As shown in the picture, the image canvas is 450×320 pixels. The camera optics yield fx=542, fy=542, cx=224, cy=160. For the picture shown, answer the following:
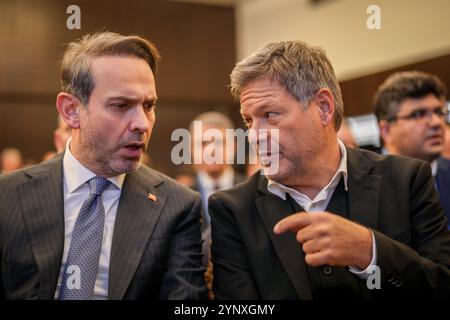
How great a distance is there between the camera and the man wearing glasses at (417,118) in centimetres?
267

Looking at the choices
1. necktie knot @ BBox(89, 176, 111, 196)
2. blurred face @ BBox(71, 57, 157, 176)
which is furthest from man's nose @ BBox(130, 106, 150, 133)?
necktie knot @ BBox(89, 176, 111, 196)

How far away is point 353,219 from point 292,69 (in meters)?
0.53

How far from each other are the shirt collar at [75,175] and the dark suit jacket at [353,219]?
34cm

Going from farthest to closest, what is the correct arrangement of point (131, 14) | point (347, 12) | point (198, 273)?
point (131, 14) < point (347, 12) < point (198, 273)

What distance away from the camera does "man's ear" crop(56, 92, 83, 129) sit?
1874 mm

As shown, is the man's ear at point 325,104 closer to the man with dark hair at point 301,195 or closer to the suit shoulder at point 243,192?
the man with dark hair at point 301,195

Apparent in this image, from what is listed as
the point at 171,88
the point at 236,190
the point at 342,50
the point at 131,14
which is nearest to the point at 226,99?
the point at 171,88

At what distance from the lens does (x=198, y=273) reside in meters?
1.78

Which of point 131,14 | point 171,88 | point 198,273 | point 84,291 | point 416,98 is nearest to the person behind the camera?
point 84,291

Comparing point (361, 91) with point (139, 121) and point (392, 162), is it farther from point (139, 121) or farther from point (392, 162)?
point (139, 121)

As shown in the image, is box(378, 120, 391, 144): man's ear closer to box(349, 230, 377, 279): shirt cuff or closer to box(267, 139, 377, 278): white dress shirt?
box(267, 139, 377, 278): white dress shirt

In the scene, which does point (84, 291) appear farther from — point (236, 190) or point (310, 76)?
point (310, 76)

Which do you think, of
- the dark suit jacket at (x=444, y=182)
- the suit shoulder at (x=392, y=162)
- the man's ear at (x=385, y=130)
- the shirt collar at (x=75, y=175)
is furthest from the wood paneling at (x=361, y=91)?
the shirt collar at (x=75, y=175)

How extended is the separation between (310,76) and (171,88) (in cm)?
545
